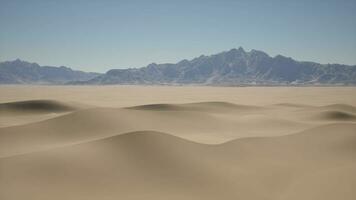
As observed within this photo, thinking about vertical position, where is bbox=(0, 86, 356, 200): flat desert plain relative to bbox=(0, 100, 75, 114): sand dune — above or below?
below

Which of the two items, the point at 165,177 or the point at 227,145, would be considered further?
the point at 227,145

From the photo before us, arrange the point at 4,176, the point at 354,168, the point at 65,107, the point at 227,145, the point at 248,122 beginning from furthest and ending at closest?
1. the point at 65,107
2. the point at 248,122
3. the point at 227,145
4. the point at 354,168
5. the point at 4,176

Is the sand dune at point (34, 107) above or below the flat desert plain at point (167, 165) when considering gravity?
above

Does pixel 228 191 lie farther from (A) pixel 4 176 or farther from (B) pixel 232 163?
(A) pixel 4 176

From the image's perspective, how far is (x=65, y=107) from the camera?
1151 inches

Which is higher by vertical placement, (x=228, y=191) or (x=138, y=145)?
(x=138, y=145)

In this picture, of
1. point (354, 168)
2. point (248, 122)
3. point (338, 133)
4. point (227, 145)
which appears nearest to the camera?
point (354, 168)

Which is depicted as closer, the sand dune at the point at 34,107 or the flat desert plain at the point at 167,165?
the flat desert plain at the point at 167,165

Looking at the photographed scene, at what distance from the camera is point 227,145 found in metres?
13.1

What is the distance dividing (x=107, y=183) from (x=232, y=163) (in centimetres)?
444

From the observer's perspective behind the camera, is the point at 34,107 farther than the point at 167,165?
Yes

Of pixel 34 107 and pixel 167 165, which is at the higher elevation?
pixel 34 107

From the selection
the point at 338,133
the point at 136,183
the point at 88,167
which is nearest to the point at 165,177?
the point at 136,183

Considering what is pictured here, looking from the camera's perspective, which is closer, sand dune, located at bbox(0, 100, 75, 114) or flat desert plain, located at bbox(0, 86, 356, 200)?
flat desert plain, located at bbox(0, 86, 356, 200)
